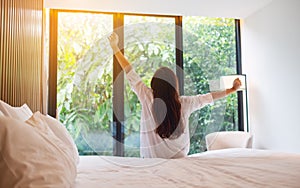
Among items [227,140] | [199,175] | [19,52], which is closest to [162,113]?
[199,175]

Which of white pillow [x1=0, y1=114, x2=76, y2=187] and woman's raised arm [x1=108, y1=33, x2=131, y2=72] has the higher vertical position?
woman's raised arm [x1=108, y1=33, x2=131, y2=72]

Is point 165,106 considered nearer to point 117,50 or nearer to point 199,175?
point 117,50

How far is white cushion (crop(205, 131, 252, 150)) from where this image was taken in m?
3.20

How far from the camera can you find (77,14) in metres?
3.49

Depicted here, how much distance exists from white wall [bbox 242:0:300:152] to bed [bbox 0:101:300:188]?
1.41m

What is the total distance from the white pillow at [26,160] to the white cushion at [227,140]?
252 centimetres

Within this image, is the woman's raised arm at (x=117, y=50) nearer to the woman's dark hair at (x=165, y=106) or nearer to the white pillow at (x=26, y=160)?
the woman's dark hair at (x=165, y=106)

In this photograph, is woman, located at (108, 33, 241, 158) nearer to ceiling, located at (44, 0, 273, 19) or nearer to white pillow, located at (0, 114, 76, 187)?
white pillow, located at (0, 114, 76, 187)

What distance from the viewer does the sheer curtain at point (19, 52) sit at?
147cm

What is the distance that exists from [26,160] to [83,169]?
684 mm

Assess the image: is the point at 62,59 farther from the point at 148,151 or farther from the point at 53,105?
the point at 148,151

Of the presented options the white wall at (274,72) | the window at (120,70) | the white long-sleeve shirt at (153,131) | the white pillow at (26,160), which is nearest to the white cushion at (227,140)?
the window at (120,70)

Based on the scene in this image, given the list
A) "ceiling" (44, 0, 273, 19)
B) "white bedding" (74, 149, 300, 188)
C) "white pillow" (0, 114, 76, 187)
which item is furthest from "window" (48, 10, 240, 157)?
"white pillow" (0, 114, 76, 187)

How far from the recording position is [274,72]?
316cm
